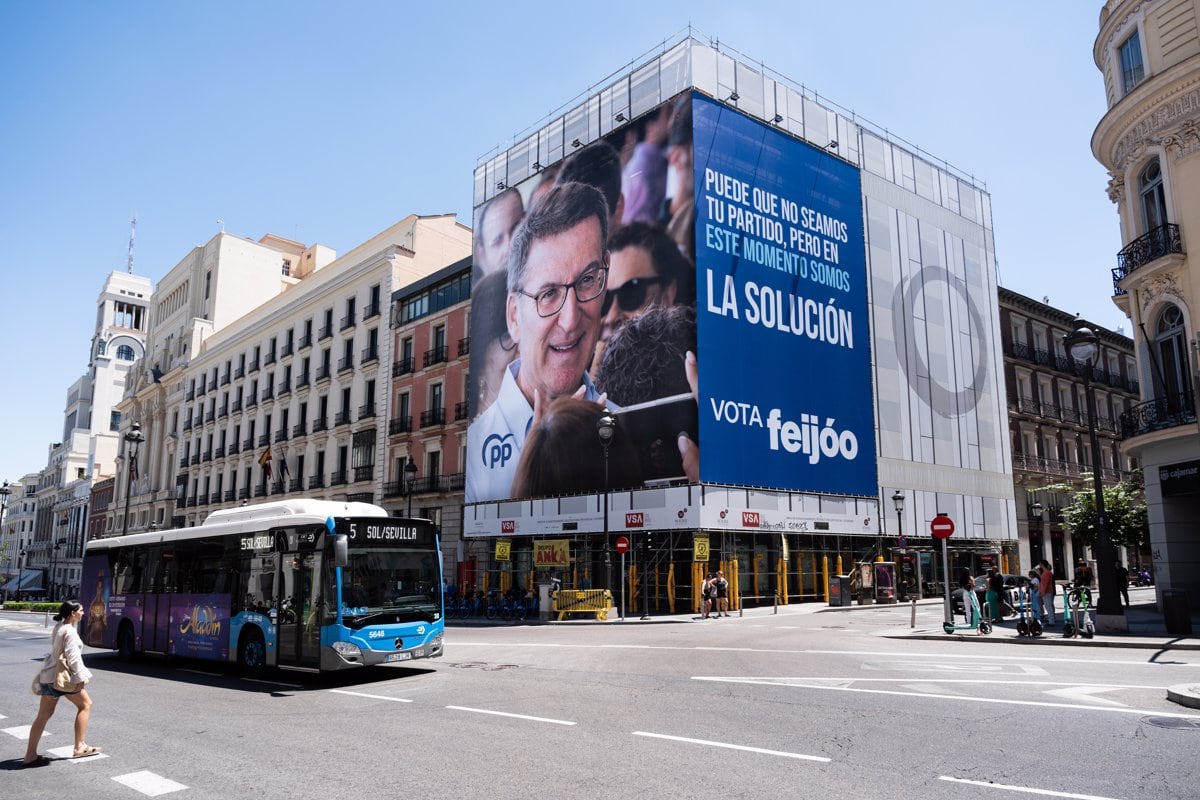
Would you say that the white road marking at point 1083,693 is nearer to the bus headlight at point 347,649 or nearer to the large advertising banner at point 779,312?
the bus headlight at point 347,649

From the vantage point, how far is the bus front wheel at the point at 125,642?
18109mm

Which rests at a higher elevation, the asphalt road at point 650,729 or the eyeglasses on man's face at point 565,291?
the eyeglasses on man's face at point 565,291

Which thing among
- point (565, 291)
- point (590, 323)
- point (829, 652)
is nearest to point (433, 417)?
point (565, 291)

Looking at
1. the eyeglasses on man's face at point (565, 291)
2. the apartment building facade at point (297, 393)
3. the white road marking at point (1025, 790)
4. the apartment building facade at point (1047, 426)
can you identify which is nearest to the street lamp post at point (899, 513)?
the apartment building facade at point (1047, 426)

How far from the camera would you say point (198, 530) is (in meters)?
16.4

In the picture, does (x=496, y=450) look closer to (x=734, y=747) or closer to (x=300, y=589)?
(x=300, y=589)

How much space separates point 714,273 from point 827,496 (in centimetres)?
1127

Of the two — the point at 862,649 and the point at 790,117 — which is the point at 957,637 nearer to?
the point at 862,649

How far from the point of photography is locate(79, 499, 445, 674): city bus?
43.8 ft

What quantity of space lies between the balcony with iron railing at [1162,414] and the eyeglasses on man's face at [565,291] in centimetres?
2061

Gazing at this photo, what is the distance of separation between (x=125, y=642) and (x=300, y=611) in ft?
A: 24.6

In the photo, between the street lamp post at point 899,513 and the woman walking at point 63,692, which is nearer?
the woman walking at point 63,692

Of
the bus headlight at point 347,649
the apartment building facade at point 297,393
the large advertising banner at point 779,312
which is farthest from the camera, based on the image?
the apartment building facade at point 297,393

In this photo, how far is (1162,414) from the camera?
72.7 feet
